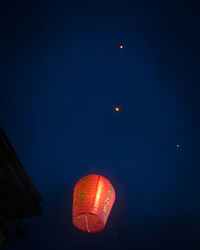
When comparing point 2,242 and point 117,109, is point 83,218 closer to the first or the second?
point 117,109

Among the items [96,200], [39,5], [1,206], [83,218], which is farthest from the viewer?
[1,206]

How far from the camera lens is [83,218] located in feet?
14.4

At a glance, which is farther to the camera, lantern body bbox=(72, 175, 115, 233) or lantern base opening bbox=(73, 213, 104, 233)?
lantern base opening bbox=(73, 213, 104, 233)

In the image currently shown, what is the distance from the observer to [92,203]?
159 inches

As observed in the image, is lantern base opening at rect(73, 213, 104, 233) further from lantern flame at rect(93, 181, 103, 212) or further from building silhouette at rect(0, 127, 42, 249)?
building silhouette at rect(0, 127, 42, 249)

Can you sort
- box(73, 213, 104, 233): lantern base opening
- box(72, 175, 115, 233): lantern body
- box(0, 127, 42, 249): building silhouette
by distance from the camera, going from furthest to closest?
box(0, 127, 42, 249): building silhouette < box(73, 213, 104, 233): lantern base opening < box(72, 175, 115, 233): lantern body

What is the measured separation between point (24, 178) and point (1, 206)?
4.58 ft

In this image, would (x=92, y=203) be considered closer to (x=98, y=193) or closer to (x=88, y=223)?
(x=98, y=193)

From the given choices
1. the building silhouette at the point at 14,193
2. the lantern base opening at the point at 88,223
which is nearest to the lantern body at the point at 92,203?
the lantern base opening at the point at 88,223

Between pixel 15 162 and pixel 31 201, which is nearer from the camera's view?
pixel 15 162

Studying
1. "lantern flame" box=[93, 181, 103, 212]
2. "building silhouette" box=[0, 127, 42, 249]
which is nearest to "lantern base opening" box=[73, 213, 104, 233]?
"lantern flame" box=[93, 181, 103, 212]

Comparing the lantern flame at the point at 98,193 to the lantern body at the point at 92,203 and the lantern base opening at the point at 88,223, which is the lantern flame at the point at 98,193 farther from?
the lantern base opening at the point at 88,223

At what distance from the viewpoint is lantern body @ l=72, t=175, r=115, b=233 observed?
4016mm

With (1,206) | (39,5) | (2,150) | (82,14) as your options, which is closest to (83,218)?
(2,150)
